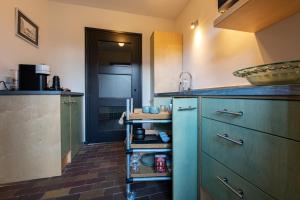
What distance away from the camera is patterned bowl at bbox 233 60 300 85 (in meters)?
0.68

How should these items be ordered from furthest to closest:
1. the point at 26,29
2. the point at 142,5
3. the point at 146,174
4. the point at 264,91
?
the point at 142,5 < the point at 26,29 < the point at 146,174 < the point at 264,91

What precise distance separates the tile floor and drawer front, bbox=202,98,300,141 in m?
0.97

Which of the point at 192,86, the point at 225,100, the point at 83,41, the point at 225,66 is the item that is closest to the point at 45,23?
the point at 83,41

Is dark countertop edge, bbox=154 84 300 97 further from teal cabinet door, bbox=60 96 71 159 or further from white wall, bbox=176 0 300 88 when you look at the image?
teal cabinet door, bbox=60 96 71 159

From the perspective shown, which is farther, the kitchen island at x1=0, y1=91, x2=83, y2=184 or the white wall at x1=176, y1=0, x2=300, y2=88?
the kitchen island at x1=0, y1=91, x2=83, y2=184

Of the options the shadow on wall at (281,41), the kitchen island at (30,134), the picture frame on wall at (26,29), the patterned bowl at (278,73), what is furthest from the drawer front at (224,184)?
the picture frame on wall at (26,29)

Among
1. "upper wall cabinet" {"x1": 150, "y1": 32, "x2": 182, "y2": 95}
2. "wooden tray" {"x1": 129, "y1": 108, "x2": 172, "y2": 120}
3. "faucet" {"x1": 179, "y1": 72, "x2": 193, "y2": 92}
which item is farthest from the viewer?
"upper wall cabinet" {"x1": 150, "y1": 32, "x2": 182, "y2": 95}

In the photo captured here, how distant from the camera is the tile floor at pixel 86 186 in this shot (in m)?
1.39

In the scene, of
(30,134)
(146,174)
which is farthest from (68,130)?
(146,174)

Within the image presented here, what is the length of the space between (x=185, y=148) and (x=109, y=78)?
232 cm

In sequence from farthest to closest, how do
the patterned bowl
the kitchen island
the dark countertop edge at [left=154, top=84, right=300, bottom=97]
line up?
the kitchen island
the patterned bowl
the dark countertop edge at [left=154, top=84, right=300, bottom=97]

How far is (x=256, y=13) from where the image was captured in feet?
3.63

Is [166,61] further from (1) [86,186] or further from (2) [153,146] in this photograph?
(1) [86,186]

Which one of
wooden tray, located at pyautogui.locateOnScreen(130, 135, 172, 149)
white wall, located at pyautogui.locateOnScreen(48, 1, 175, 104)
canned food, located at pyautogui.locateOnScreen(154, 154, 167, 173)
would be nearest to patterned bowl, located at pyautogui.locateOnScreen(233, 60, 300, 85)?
wooden tray, located at pyautogui.locateOnScreen(130, 135, 172, 149)
